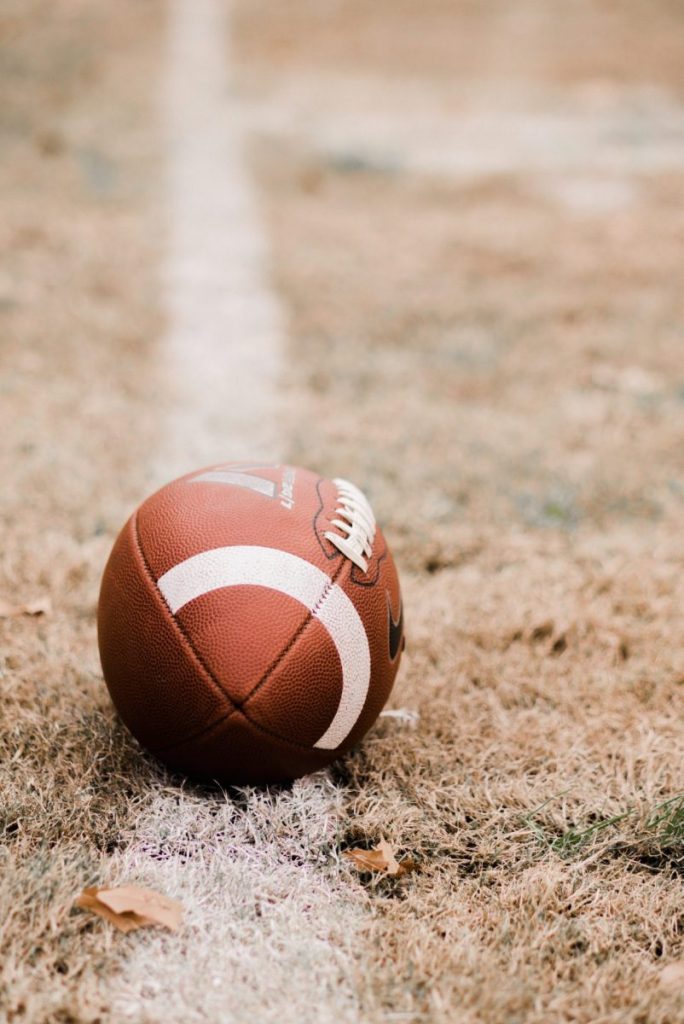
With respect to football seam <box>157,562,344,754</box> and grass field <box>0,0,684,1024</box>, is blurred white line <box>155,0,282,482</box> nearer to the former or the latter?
grass field <box>0,0,684,1024</box>

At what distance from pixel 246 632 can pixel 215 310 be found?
12.4 ft

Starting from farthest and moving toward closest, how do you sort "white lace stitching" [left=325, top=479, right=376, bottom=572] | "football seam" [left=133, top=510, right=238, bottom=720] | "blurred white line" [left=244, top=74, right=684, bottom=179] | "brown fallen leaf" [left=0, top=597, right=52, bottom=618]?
"blurred white line" [left=244, top=74, right=684, bottom=179]
"brown fallen leaf" [left=0, top=597, right=52, bottom=618]
"white lace stitching" [left=325, top=479, right=376, bottom=572]
"football seam" [left=133, top=510, right=238, bottom=720]

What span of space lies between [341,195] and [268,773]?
21.7 feet

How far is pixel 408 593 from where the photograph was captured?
2.83 metres

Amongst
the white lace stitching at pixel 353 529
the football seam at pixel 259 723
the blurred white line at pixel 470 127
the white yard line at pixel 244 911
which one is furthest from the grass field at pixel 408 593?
the blurred white line at pixel 470 127

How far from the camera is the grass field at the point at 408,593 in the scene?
167cm

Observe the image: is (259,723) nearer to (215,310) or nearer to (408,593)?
(408,593)

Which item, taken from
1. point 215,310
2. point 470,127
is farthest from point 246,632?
point 470,127

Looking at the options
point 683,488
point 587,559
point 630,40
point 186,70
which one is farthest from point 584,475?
point 630,40

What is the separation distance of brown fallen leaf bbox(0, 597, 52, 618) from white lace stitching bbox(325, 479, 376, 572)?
101cm

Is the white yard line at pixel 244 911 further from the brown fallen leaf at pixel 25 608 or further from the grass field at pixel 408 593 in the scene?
the brown fallen leaf at pixel 25 608

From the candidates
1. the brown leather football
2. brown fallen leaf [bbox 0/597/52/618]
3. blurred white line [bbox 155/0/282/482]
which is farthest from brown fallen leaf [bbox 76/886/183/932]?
blurred white line [bbox 155/0/282/482]

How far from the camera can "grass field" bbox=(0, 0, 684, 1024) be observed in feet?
5.47

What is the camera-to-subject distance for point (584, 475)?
360 cm
